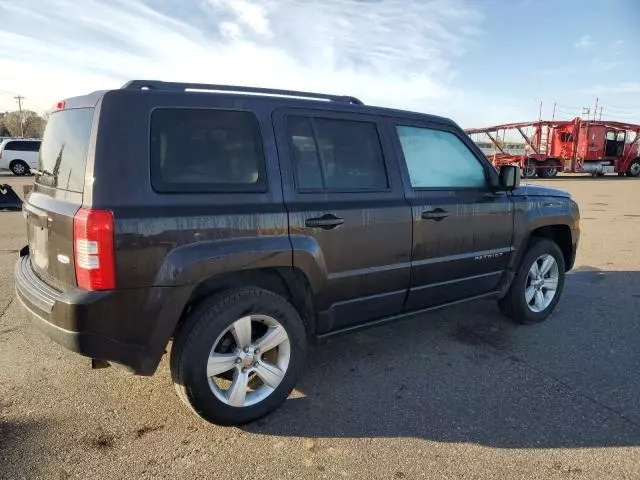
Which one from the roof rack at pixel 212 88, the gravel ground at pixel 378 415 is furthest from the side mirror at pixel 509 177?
the roof rack at pixel 212 88

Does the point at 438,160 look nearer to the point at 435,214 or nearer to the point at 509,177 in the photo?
the point at 435,214

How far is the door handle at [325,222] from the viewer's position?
3041 millimetres

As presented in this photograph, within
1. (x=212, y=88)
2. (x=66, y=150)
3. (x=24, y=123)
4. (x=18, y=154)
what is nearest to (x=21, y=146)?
(x=18, y=154)

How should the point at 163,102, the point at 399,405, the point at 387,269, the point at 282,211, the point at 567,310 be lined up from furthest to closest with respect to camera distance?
1. the point at 567,310
2. the point at 387,269
3. the point at 399,405
4. the point at 282,211
5. the point at 163,102

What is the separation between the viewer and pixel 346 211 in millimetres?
3215

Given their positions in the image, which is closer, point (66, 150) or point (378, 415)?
point (66, 150)

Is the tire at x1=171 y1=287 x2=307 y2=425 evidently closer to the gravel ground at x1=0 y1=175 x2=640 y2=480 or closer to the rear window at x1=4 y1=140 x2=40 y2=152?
the gravel ground at x1=0 y1=175 x2=640 y2=480

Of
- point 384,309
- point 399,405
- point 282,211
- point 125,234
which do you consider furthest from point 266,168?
point 399,405

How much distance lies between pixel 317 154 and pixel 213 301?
1.15 m

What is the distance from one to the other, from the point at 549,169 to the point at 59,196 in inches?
1126

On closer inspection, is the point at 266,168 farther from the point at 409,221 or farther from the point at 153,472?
the point at 153,472

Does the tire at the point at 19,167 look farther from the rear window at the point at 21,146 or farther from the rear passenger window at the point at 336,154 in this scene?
the rear passenger window at the point at 336,154

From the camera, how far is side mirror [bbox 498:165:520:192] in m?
4.06

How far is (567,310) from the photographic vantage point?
16.6 feet
